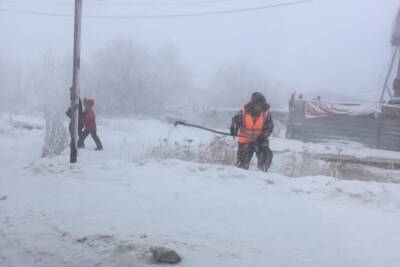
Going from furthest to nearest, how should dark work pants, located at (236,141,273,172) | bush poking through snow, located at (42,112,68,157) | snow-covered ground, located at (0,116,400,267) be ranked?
bush poking through snow, located at (42,112,68,157), dark work pants, located at (236,141,273,172), snow-covered ground, located at (0,116,400,267)

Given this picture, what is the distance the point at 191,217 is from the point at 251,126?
9.37 ft

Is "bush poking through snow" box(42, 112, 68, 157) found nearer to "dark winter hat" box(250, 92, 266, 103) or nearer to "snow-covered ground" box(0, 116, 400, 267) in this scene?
"snow-covered ground" box(0, 116, 400, 267)

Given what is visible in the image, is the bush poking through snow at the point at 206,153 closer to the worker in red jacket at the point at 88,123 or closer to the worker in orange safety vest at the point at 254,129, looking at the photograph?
the worker in orange safety vest at the point at 254,129

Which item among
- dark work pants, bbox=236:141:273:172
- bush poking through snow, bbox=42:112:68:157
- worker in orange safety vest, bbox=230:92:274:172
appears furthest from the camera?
bush poking through snow, bbox=42:112:68:157

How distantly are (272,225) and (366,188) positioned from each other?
1537 mm

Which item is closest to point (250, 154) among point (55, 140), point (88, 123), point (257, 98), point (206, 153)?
point (257, 98)

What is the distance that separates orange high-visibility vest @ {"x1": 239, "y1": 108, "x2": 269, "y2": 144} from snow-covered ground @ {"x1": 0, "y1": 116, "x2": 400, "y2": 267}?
118cm

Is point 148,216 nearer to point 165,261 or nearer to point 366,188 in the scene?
point 165,261

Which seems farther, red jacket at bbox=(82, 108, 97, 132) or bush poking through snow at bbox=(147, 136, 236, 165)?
red jacket at bbox=(82, 108, 97, 132)

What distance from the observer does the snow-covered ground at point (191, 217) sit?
3.84 meters

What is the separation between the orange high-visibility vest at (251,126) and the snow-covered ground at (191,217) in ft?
3.88

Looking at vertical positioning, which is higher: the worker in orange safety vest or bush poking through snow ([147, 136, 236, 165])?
the worker in orange safety vest

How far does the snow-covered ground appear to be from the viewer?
3.84 metres

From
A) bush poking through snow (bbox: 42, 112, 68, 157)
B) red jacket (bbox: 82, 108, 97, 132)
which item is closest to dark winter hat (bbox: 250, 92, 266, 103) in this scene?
bush poking through snow (bbox: 42, 112, 68, 157)
